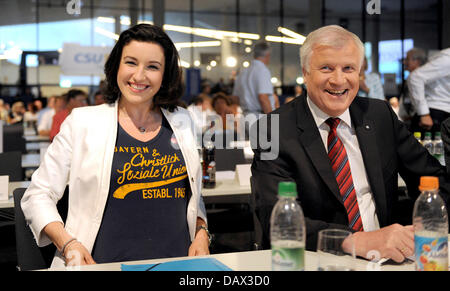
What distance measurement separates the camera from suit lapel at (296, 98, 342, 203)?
1985 mm

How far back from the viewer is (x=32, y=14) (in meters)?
18.1

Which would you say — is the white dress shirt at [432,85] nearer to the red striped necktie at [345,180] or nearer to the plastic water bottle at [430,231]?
the red striped necktie at [345,180]

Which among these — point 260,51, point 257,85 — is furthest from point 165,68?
point 260,51

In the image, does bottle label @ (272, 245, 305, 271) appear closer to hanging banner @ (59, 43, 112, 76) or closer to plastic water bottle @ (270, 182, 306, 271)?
plastic water bottle @ (270, 182, 306, 271)

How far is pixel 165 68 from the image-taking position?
2.45 m

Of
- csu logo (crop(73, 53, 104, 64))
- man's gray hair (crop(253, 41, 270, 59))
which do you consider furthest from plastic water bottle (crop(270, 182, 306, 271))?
csu logo (crop(73, 53, 104, 64))

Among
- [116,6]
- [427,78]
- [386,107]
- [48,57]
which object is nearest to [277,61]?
[116,6]

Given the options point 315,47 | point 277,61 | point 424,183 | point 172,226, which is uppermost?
point 277,61

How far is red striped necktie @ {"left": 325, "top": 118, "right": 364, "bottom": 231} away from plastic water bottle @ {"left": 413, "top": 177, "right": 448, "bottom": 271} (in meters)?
0.49

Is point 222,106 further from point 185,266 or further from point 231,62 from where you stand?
point 231,62

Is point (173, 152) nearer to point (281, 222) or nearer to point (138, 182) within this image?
point (138, 182)

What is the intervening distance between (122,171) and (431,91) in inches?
154
